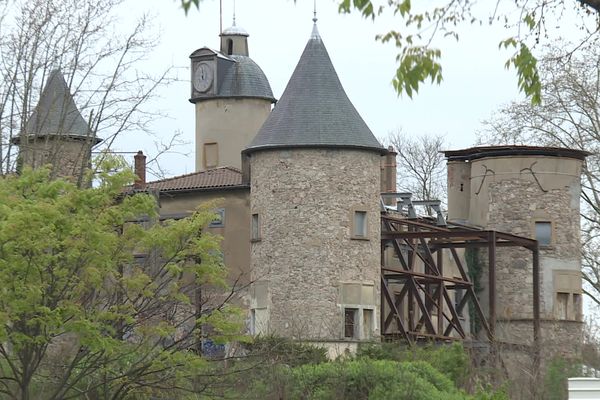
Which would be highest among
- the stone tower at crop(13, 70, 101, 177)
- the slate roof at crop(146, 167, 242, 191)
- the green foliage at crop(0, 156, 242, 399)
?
the stone tower at crop(13, 70, 101, 177)

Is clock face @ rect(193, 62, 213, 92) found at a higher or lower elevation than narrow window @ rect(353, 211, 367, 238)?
higher

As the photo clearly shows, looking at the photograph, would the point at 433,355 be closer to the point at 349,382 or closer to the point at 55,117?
the point at 349,382

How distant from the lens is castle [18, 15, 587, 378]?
46219 millimetres

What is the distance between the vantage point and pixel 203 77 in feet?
211

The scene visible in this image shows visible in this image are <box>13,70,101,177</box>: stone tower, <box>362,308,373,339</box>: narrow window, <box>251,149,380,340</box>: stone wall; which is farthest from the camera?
<box>362,308,373,339</box>: narrow window

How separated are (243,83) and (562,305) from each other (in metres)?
17.1

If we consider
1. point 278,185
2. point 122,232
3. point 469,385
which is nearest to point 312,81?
point 278,185

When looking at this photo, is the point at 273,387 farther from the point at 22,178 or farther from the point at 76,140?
the point at 76,140

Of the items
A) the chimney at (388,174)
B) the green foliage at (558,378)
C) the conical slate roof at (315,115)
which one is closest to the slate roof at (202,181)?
the conical slate roof at (315,115)

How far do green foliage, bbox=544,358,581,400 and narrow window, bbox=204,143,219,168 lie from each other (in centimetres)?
2545

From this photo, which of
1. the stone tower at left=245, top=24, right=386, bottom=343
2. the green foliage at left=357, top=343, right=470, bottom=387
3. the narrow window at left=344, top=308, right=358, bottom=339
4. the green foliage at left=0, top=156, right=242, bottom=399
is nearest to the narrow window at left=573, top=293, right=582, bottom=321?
the stone tower at left=245, top=24, right=386, bottom=343

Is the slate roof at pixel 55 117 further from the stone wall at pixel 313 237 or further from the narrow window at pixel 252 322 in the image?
the narrow window at pixel 252 322

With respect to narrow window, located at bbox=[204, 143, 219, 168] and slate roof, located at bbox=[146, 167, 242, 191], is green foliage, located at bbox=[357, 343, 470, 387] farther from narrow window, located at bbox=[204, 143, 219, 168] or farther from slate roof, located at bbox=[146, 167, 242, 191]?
narrow window, located at bbox=[204, 143, 219, 168]

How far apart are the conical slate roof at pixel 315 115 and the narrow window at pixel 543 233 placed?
7.65 metres
